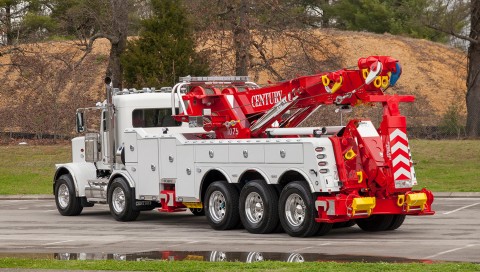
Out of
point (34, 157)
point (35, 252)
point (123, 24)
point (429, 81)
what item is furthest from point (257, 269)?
point (429, 81)

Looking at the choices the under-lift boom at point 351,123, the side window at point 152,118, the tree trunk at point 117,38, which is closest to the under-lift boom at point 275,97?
the under-lift boom at point 351,123

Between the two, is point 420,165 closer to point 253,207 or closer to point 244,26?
point 244,26

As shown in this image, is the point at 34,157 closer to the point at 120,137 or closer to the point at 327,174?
the point at 120,137

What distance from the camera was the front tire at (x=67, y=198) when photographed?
85.1 ft

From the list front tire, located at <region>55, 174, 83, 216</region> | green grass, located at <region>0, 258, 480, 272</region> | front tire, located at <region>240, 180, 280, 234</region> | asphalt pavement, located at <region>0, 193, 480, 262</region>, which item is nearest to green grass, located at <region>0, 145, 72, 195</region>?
front tire, located at <region>55, 174, 83, 216</region>

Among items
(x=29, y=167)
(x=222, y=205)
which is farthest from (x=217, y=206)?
(x=29, y=167)

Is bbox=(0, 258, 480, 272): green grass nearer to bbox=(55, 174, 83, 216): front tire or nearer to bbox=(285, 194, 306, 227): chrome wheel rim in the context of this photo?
bbox=(285, 194, 306, 227): chrome wheel rim

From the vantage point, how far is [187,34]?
135 ft

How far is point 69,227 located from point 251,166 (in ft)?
14.8

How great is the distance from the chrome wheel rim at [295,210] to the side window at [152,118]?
5.33 meters

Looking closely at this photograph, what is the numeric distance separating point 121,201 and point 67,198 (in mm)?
2438

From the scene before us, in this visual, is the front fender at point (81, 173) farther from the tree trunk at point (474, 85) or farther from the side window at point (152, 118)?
the tree trunk at point (474, 85)

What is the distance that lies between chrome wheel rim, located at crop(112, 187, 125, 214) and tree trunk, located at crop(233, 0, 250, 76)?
16.7 metres

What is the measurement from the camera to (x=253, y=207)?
68.7ft
